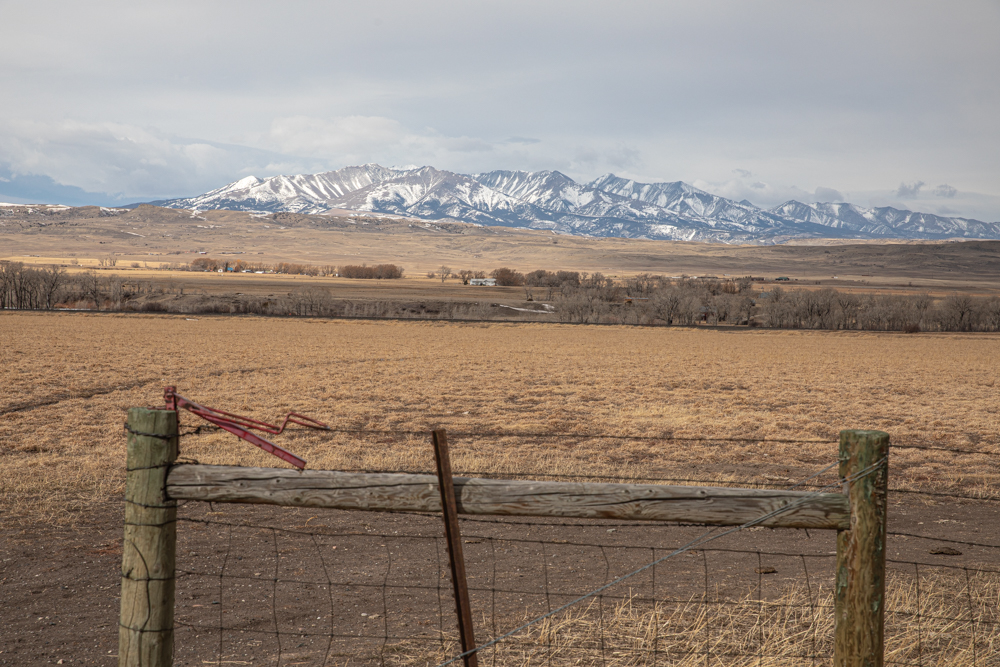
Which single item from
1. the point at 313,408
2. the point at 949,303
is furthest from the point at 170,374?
the point at 949,303

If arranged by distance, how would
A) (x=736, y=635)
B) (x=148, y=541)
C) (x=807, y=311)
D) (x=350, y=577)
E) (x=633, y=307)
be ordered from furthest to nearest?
(x=633, y=307) → (x=807, y=311) → (x=350, y=577) → (x=736, y=635) → (x=148, y=541)

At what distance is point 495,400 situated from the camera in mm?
23922

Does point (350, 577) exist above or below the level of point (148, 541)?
below

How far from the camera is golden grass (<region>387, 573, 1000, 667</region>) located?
4.93 metres

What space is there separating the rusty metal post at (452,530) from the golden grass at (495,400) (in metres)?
7.61

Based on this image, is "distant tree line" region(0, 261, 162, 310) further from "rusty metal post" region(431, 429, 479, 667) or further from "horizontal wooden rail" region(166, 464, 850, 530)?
"rusty metal post" region(431, 429, 479, 667)

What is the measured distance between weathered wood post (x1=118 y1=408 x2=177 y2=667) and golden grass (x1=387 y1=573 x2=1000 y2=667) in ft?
6.77

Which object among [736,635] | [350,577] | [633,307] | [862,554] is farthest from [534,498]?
[633,307]

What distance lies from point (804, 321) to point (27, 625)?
97.3m

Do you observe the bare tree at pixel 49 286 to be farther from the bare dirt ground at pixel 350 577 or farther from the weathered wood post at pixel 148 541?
the weathered wood post at pixel 148 541

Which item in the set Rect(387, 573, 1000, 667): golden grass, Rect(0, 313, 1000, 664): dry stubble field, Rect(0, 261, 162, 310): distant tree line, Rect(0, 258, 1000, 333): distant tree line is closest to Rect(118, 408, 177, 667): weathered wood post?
Rect(387, 573, 1000, 667): golden grass

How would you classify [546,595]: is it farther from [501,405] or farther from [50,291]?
[50,291]

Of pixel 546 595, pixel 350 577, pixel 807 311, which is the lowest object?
pixel 350 577

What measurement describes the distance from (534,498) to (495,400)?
2071 centimetres
